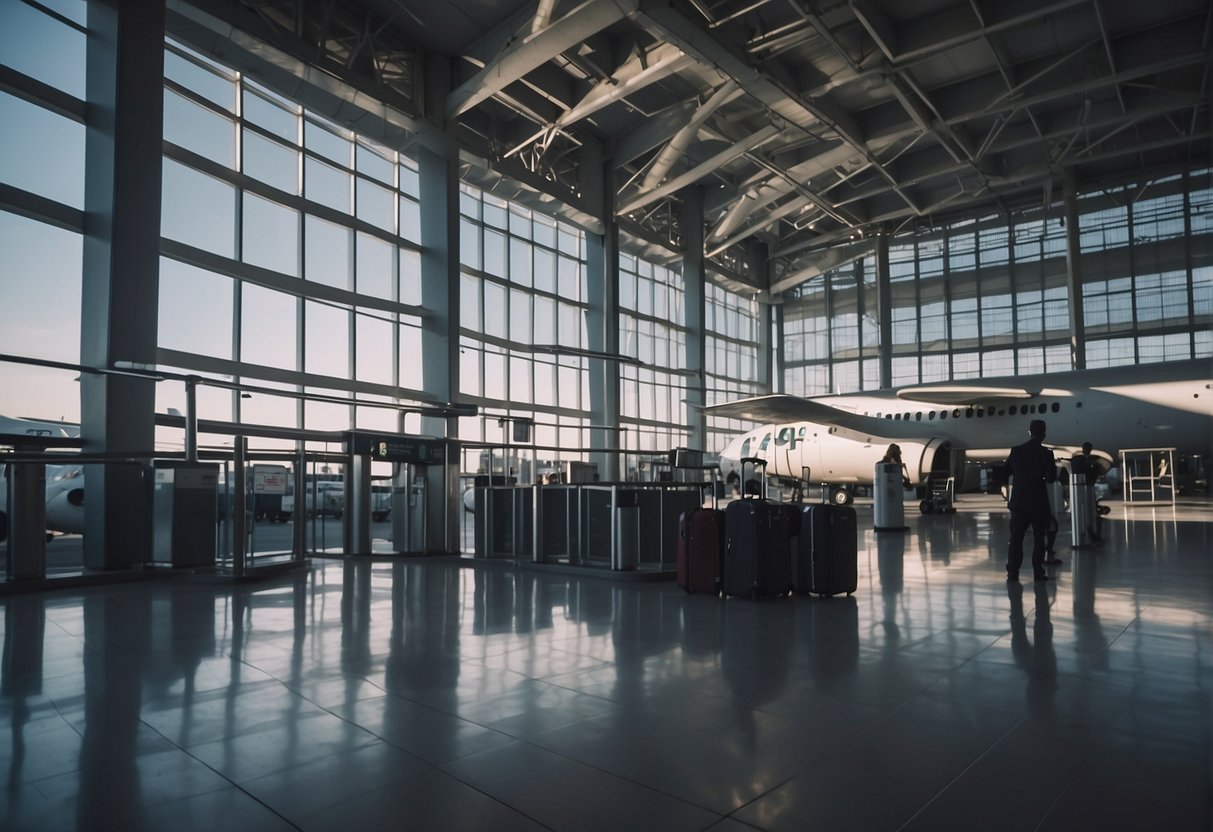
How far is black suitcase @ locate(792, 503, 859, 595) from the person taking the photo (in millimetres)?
7105

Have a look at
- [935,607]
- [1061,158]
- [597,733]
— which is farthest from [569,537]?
[1061,158]

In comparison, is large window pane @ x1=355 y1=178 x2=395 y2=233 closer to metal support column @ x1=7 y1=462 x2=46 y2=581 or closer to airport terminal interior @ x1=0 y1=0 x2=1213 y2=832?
airport terminal interior @ x1=0 y1=0 x2=1213 y2=832

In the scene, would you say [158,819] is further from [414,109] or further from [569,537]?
[414,109]

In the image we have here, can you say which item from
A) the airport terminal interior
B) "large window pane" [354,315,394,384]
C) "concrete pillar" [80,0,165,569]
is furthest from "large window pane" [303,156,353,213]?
"concrete pillar" [80,0,165,569]

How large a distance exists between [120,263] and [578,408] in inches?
723

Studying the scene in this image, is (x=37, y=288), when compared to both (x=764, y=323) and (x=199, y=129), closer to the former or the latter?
(x=199, y=129)

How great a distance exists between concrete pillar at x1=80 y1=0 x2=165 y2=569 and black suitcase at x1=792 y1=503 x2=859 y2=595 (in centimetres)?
890

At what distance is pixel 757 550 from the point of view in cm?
693

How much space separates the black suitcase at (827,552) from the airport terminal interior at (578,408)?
10cm

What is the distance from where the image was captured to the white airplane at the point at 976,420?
766 inches

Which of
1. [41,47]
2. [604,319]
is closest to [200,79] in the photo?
[41,47]

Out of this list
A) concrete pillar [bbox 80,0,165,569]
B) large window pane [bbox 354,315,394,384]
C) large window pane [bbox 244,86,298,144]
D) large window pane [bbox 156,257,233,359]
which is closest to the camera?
concrete pillar [bbox 80,0,165,569]

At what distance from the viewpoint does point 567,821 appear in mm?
2459

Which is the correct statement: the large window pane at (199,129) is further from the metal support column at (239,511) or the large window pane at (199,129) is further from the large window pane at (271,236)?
the metal support column at (239,511)
